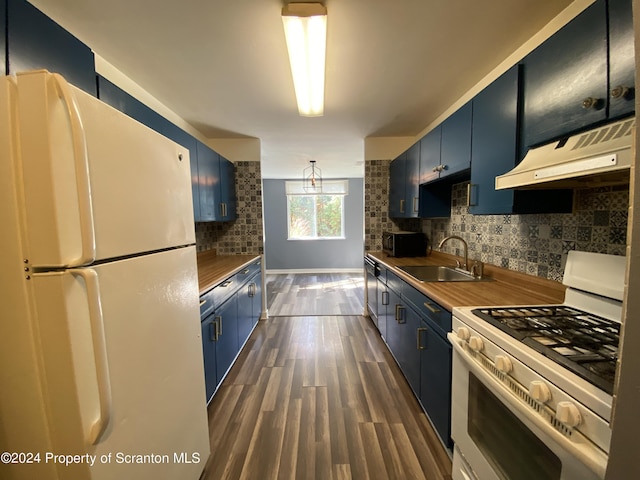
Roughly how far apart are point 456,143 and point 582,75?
0.85 meters

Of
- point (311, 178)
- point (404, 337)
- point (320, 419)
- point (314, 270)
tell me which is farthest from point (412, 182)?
point (314, 270)

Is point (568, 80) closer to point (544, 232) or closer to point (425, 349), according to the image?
point (544, 232)

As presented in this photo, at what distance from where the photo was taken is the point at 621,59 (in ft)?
2.65

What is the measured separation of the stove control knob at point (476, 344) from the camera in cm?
97

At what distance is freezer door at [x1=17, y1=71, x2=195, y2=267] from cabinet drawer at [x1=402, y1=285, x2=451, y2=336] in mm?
1402

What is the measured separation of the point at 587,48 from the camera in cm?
90

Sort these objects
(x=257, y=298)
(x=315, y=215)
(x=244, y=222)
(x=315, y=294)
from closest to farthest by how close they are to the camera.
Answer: (x=257, y=298)
(x=244, y=222)
(x=315, y=294)
(x=315, y=215)

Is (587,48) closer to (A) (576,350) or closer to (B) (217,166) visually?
(A) (576,350)

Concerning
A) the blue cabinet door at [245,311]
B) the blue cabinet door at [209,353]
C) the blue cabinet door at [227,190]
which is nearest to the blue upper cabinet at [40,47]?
the blue cabinet door at [209,353]

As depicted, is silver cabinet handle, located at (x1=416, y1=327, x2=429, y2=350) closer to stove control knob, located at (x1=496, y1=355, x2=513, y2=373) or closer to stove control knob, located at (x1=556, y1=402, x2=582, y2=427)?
stove control knob, located at (x1=496, y1=355, x2=513, y2=373)

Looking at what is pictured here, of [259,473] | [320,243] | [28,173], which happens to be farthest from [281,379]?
[320,243]

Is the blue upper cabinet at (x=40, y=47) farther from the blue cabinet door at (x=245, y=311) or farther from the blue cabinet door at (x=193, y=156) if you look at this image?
the blue cabinet door at (x=245, y=311)

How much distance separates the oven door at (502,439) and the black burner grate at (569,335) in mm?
172

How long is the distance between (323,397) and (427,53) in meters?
2.54
